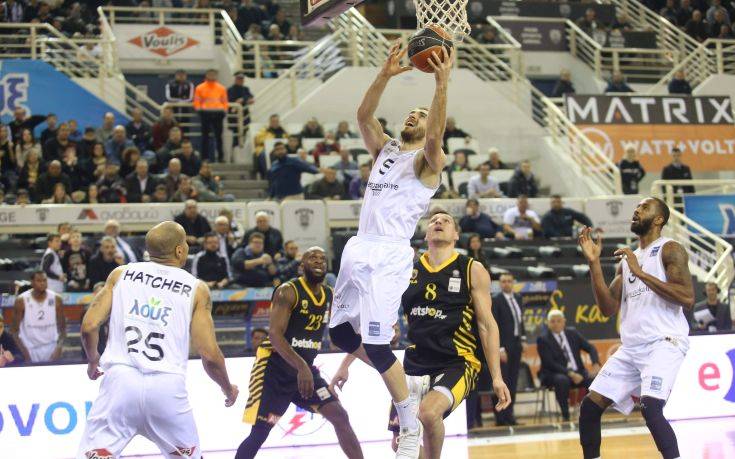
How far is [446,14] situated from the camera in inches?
356

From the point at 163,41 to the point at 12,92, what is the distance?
4.07 meters

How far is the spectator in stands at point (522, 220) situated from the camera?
→ 18820 mm

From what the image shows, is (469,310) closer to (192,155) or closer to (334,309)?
(334,309)

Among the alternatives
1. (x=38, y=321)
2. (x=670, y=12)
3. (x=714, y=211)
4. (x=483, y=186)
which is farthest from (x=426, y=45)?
(x=670, y=12)

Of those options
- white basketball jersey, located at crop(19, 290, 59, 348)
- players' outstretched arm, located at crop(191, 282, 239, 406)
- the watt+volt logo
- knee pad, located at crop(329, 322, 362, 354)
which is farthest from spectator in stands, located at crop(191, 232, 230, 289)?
players' outstretched arm, located at crop(191, 282, 239, 406)

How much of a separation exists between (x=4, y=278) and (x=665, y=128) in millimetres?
14651

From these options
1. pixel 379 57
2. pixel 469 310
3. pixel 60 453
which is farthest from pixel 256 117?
pixel 469 310

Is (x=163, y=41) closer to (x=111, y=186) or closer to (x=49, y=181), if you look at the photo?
(x=111, y=186)

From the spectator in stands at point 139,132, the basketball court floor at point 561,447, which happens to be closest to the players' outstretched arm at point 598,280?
the basketball court floor at point 561,447

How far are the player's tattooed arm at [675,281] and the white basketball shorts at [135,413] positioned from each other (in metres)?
3.63

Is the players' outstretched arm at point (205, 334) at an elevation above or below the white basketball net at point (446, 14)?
below

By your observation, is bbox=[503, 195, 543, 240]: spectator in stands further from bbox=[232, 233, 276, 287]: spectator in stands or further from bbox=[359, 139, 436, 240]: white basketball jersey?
bbox=[359, 139, 436, 240]: white basketball jersey

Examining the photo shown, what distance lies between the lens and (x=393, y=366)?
7562 millimetres

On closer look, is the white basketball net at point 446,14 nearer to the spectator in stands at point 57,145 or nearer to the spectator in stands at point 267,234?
the spectator in stands at point 267,234
